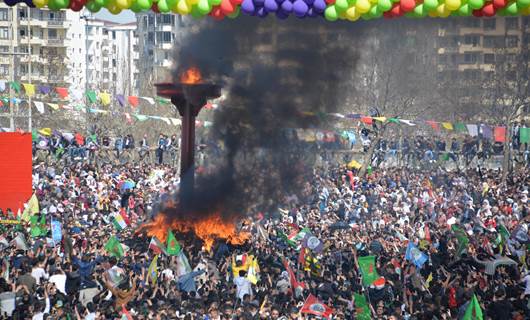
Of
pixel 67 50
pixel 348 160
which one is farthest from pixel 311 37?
pixel 67 50

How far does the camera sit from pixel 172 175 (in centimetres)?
3394

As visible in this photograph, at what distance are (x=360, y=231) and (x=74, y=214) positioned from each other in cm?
708

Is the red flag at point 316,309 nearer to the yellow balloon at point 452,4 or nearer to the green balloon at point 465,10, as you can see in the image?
the yellow balloon at point 452,4

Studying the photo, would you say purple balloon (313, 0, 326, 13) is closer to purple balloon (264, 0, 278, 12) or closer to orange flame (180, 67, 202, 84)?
purple balloon (264, 0, 278, 12)

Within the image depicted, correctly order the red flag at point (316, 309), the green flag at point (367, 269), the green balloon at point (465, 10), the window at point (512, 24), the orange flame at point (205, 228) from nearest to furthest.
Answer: the red flag at point (316, 309)
the green flag at point (367, 269)
the green balloon at point (465, 10)
the orange flame at point (205, 228)
the window at point (512, 24)

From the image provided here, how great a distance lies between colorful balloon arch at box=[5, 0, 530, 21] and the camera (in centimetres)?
1673

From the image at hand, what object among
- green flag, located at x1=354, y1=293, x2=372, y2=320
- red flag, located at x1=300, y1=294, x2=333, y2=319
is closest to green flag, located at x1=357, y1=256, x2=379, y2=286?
red flag, located at x1=300, y1=294, x2=333, y2=319

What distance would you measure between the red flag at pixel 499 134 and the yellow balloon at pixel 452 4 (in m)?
19.4

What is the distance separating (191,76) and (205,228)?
329cm

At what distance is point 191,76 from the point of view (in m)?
22.2

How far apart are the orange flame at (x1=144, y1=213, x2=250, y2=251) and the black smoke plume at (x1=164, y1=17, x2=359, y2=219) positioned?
269mm

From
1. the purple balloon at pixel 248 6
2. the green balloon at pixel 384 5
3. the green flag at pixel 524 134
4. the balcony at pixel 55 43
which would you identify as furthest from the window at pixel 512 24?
the balcony at pixel 55 43

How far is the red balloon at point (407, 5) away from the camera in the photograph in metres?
16.8

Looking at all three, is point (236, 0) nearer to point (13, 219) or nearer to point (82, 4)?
point (82, 4)
